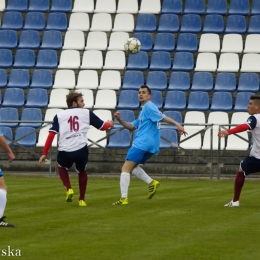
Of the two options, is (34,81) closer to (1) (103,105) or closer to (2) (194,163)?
(1) (103,105)

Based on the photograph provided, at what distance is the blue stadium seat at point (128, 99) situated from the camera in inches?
981

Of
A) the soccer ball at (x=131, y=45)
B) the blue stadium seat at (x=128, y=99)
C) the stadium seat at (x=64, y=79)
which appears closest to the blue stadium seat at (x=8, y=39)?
the stadium seat at (x=64, y=79)

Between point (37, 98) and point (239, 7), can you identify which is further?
point (239, 7)

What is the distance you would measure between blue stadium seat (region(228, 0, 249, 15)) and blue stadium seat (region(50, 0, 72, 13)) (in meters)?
5.52

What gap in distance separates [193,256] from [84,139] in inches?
253

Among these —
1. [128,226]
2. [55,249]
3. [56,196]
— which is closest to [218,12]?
[56,196]

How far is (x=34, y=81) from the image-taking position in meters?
26.2

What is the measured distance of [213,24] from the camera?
27.4m

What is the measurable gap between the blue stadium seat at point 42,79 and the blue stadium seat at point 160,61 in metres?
3.16

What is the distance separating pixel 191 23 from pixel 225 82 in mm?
3086

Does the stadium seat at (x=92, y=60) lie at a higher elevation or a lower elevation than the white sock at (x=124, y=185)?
higher

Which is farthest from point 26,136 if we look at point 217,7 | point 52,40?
point 217,7

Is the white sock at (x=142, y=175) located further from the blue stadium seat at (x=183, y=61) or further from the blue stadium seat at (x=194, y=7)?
the blue stadium seat at (x=194, y=7)

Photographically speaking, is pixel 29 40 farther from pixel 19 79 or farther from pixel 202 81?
pixel 202 81
